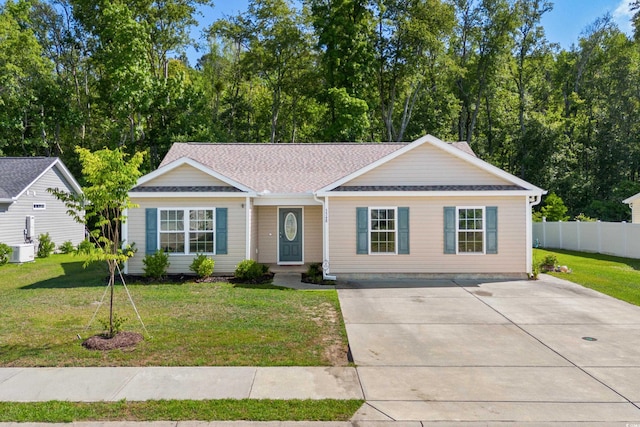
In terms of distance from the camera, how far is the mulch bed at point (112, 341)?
691 cm

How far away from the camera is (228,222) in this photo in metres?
13.8

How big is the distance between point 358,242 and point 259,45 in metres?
22.9

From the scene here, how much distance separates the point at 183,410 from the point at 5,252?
1711 cm

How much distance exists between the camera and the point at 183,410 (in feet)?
15.8

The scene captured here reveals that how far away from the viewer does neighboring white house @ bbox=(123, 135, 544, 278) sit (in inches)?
524

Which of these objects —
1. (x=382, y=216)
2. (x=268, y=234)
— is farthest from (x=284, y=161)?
(x=382, y=216)

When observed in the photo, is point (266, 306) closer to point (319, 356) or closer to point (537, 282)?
point (319, 356)

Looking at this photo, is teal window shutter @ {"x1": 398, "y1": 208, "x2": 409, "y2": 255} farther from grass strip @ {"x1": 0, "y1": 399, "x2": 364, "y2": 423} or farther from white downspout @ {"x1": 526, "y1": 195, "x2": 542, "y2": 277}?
grass strip @ {"x1": 0, "y1": 399, "x2": 364, "y2": 423}

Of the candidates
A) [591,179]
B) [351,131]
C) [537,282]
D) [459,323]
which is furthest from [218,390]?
[591,179]

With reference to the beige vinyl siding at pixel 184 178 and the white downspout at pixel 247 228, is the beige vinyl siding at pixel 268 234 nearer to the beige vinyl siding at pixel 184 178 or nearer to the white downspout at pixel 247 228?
the white downspout at pixel 247 228

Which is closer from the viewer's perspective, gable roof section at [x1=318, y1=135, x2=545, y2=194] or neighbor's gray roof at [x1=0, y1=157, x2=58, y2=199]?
gable roof section at [x1=318, y1=135, x2=545, y2=194]

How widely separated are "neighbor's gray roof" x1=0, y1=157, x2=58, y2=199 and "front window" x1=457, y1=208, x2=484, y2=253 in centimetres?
1886

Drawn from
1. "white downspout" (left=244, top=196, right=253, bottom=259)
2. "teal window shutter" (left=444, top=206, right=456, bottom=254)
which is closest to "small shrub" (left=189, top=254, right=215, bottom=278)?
"white downspout" (left=244, top=196, right=253, bottom=259)

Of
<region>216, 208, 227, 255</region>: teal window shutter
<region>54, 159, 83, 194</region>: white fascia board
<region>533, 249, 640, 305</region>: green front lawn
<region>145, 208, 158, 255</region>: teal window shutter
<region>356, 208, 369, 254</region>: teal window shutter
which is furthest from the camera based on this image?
<region>54, 159, 83, 194</region>: white fascia board
